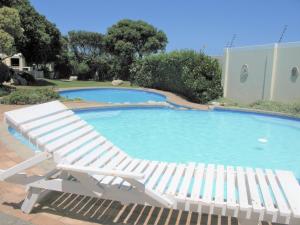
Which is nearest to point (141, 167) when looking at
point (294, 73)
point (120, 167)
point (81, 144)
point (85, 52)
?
point (120, 167)

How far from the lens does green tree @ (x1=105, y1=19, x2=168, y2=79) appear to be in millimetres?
34031

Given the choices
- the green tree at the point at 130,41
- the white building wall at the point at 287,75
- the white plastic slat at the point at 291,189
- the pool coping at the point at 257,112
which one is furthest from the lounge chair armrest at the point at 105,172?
the green tree at the point at 130,41

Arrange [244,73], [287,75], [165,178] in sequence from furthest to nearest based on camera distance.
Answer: [244,73] < [287,75] < [165,178]

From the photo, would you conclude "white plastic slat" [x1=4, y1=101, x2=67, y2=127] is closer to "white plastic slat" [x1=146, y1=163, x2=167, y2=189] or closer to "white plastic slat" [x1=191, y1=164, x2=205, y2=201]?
"white plastic slat" [x1=146, y1=163, x2=167, y2=189]

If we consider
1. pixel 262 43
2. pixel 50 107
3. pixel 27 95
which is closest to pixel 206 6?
pixel 262 43

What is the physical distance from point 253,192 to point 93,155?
6.77ft

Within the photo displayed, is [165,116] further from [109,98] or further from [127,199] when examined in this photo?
[127,199]

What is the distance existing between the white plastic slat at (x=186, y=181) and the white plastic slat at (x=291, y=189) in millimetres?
1064

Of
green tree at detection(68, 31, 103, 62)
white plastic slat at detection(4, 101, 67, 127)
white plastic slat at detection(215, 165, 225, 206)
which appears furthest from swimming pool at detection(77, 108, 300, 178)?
green tree at detection(68, 31, 103, 62)

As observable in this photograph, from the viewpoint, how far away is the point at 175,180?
151 inches

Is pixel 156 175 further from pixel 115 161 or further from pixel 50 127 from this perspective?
pixel 50 127

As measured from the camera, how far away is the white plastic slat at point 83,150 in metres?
3.82

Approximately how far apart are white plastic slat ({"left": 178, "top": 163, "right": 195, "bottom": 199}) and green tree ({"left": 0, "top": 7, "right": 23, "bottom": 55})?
1489cm

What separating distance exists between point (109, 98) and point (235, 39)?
8966 millimetres
